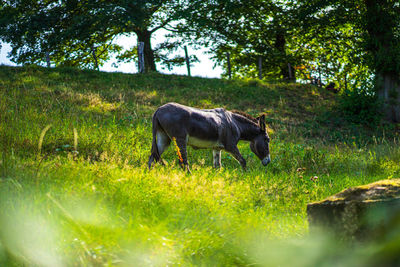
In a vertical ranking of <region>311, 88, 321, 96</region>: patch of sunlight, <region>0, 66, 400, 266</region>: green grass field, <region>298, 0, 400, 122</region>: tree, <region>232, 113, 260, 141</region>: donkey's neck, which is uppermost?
<region>298, 0, 400, 122</region>: tree

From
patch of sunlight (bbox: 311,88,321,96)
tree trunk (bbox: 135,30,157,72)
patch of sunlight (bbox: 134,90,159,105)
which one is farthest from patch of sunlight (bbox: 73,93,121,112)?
patch of sunlight (bbox: 311,88,321,96)

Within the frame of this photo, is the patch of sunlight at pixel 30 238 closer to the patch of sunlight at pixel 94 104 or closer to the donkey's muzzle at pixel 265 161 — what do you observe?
the donkey's muzzle at pixel 265 161

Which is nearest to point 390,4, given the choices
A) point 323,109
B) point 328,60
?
point 323,109

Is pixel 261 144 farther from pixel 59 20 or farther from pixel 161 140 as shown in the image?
pixel 59 20

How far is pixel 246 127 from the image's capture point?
9.35 metres

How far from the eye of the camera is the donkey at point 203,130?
287 inches

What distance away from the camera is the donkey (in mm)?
7301

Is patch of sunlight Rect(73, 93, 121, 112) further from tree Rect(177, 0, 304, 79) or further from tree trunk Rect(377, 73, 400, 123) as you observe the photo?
tree trunk Rect(377, 73, 400, 123)

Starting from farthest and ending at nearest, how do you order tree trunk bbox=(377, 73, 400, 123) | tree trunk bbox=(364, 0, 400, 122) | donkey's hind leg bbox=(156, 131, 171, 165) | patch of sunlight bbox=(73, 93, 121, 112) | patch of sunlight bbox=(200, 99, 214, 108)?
tree trunk bbox=(377, 73, 400, 123) < tree trunk bbox=(364, 0, 400, 122) < patch of sunlight bbox=(200, 99, 214, 108) < patch of sunlight bbox=(73, 93, 121, 112) < donkey's hind leg bbox=(156, 131, 171, 165)

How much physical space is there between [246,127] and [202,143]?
1.91 meters

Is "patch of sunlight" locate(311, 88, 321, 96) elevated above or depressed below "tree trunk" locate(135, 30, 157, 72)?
below

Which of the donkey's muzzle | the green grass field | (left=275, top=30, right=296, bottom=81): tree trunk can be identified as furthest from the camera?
(left=275, top=30, right=296, bottom=81): tree trunk

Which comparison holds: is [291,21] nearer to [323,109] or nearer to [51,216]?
[323,109]

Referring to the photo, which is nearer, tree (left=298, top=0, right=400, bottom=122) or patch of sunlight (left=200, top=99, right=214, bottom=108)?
patch of sunlight (left=200, top=99, right=214, bottom=108)
